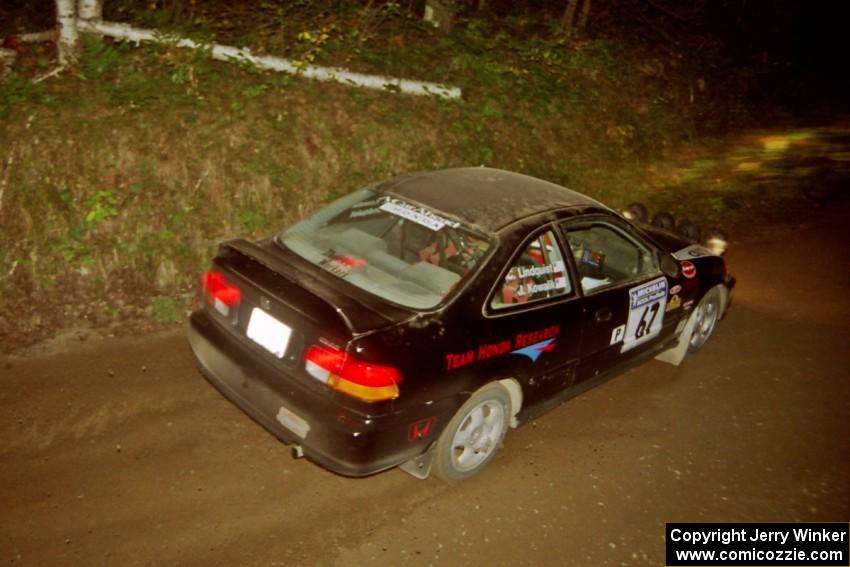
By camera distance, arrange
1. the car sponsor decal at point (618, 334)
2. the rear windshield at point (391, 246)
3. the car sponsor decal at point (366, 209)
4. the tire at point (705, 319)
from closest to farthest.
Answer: the rear windshield at point (391, 246) < the car sponsor decal at point (366, 209) < the car sponsor decal at point (618, 334) < the tire at point (705, 319)

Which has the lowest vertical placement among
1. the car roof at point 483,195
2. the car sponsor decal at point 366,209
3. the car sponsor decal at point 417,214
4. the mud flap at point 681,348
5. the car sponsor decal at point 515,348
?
the mud flap at point 681,348

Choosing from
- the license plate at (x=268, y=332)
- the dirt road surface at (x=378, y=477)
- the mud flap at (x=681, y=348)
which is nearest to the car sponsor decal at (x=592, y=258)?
the dirt road surface at (x=378, y=477)

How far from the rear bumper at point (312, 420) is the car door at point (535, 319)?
71 centimetres

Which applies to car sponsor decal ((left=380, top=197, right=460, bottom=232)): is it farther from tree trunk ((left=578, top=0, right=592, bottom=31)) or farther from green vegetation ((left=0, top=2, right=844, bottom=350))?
tree trunk ((left=578, top=0, right=592, bottom=31))

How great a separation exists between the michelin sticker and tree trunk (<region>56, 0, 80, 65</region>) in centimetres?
613

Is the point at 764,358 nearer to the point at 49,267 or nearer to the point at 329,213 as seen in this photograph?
the point at 329,213

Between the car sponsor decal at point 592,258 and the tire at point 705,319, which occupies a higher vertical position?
the car sponsor decal at point 592,258

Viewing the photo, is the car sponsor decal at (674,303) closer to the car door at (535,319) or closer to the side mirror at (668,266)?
the side mirror at (668,266)

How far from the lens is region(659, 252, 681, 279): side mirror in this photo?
15.2ft

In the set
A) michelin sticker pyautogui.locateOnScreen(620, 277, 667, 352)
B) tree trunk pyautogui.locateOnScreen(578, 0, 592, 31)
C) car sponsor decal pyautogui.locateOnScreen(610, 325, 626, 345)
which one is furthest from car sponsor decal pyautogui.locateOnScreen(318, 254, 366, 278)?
tree trunk pyautogui.locateOnScreen(578, 0, 592, 31)

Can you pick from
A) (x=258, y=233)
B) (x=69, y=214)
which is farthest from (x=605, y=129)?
(x=69, y=214)

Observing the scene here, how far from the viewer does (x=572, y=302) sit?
3.99 m

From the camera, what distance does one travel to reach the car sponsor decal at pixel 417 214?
3832mm

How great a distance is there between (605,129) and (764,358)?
5469 mm
